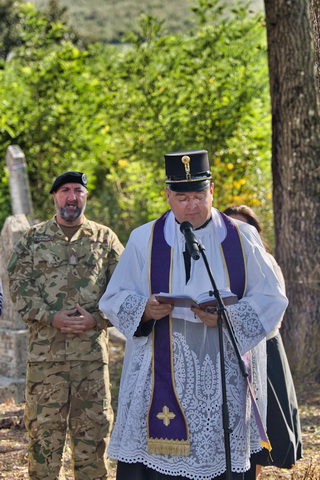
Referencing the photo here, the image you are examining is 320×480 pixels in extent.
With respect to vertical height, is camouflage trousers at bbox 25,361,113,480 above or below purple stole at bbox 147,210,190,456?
below

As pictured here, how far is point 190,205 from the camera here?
440cm

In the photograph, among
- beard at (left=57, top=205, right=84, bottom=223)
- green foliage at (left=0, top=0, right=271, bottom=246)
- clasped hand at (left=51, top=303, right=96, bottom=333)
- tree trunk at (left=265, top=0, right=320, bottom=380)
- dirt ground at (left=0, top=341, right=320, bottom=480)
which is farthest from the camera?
green foliage at (left=0, top=0, right=271, bottom=246)

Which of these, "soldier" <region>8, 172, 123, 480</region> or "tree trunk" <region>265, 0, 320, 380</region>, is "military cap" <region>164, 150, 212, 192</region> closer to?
"soldier" <region>8, 172, 123, 480</region>

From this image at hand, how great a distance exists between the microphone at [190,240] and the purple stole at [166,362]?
42 cm

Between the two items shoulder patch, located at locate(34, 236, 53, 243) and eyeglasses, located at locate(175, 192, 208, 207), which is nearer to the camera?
eyeglasses, located at locate(175, 192, 208, 207)

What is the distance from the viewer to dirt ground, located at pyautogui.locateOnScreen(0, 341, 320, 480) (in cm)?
620

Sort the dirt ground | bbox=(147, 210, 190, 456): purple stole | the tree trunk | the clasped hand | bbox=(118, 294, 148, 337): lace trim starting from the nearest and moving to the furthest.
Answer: bbox=(147, 210, 190, 456): purple stole, bbox=(118, 294, 148, 337): lace trim, the clasped hand, the dirt ground, the tree trunk

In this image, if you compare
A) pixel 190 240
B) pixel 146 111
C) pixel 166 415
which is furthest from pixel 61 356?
pixel 146 111

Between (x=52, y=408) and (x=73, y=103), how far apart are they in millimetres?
10474

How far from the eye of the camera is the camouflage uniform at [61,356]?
546 cm

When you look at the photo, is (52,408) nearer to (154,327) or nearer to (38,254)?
(38,254)

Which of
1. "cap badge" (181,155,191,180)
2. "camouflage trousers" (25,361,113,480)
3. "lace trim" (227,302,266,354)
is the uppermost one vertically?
"cap badge" (181,155,191,180)

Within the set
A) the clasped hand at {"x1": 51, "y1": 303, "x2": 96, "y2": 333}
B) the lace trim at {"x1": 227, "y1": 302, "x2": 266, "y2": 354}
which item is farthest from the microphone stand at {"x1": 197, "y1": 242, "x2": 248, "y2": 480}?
the clasped hand at {"x1": 51, "y1": 303, "x2": 96, "y2": 333}

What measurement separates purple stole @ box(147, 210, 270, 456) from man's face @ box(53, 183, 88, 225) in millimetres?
1068
